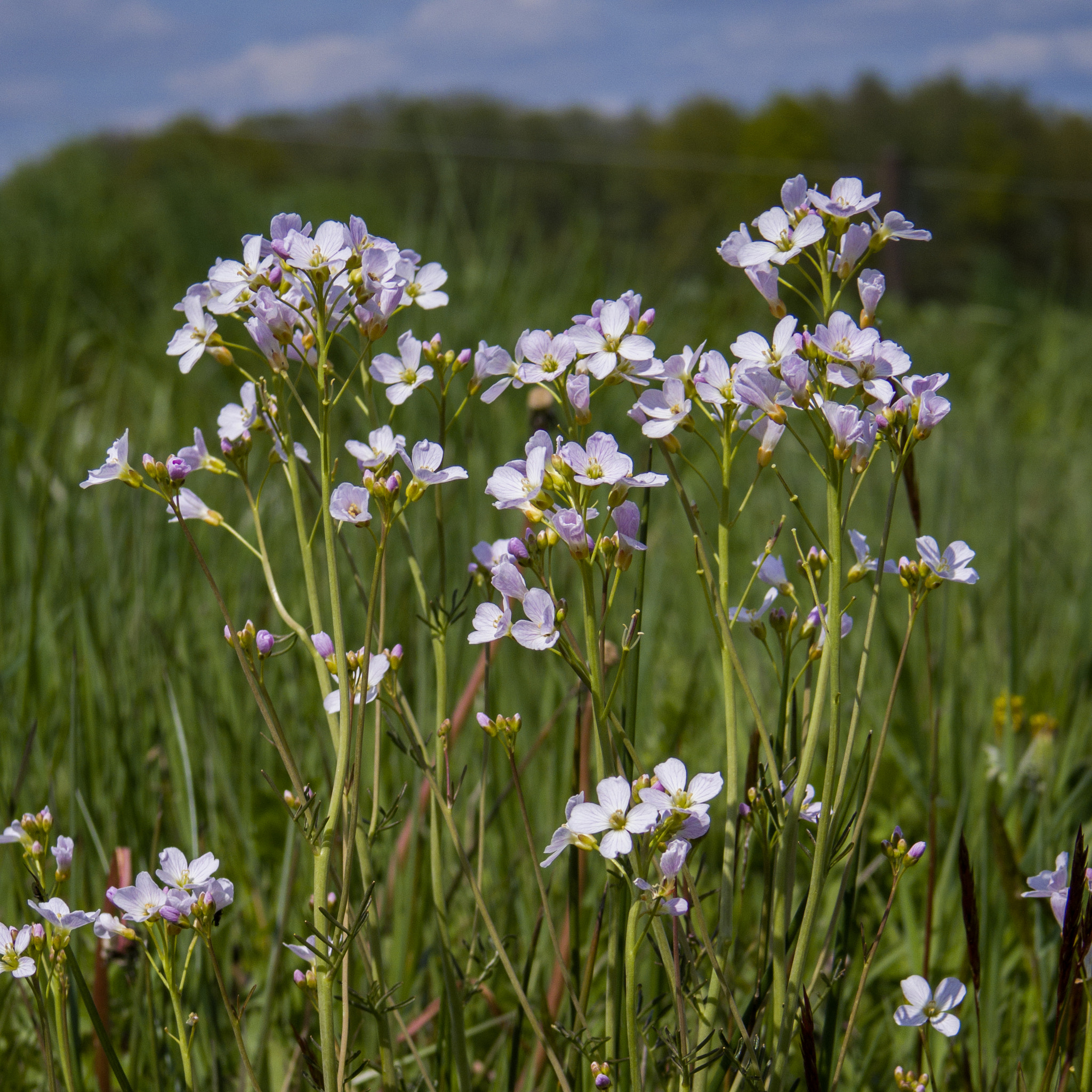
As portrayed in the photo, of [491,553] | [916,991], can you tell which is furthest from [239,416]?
[916,991]

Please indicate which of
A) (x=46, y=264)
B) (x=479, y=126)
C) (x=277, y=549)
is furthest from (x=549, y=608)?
(x=479, y=126)

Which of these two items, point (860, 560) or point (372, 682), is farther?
point (860, 560)

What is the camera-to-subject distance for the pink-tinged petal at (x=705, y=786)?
708mm

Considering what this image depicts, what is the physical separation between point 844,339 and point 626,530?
219 millimetres

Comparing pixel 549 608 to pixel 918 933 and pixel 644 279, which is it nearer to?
pixel 918 933

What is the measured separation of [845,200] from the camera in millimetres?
801

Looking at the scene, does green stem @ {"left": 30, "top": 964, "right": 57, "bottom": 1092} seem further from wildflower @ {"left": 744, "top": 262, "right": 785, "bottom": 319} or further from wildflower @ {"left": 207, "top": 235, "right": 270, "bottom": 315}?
wildflower @ {"left": 744, "top": 262, "right": 785, "bottom": 319}

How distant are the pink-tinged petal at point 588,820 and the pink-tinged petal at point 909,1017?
35 cm

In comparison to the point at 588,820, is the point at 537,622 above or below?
above

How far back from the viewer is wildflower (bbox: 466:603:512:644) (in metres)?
0.77

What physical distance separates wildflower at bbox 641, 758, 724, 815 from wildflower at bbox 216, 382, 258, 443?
18.6 inches

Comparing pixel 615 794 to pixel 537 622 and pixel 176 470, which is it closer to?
pixel 537 622

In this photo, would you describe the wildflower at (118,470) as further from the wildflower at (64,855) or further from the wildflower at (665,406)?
the wildflower at (665,406)

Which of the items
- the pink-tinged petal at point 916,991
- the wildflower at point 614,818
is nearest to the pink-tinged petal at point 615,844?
the wildflower at point 614,818
